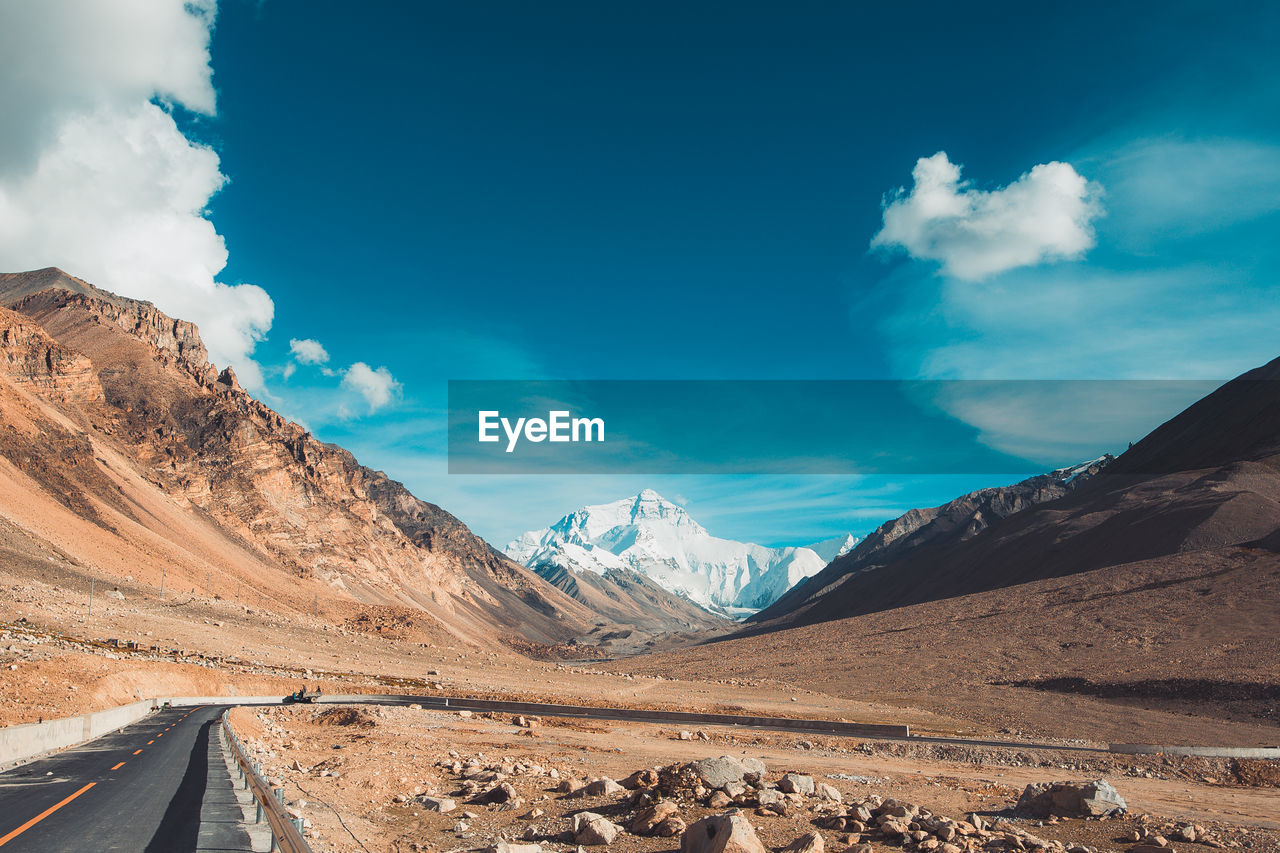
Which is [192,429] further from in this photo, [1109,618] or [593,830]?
[593,830]

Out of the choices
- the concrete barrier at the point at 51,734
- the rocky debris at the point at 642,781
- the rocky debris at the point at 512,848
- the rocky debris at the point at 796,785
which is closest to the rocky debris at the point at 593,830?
the rocky debris at the point at 512,848

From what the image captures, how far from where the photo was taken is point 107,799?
16.0 metres

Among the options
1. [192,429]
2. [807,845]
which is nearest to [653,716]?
[807,845]

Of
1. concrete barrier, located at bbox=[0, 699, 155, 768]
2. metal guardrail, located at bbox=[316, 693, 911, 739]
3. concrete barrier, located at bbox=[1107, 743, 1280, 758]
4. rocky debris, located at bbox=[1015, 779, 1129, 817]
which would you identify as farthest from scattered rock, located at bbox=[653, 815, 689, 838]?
concrete barrier, located at bbox=[1107, 743, 1280, 758]

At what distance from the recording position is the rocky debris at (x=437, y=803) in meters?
18.8

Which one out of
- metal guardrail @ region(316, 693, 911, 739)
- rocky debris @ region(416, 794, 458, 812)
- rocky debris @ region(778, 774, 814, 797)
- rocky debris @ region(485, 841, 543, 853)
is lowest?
metal guardrail @ region(316, 693, 911, 739)

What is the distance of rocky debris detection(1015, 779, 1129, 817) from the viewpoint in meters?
20.5

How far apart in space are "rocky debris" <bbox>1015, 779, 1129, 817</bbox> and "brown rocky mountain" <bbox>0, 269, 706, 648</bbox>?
9855 centimetres

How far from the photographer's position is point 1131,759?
1438 inches

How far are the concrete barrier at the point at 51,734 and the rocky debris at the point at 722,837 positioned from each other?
1752cm

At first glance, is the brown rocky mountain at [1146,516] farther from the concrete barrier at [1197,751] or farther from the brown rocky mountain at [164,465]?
the brown rocky mountain at [164,465]

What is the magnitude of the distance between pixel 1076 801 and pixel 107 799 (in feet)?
78.1

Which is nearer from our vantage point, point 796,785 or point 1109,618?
point 796,785

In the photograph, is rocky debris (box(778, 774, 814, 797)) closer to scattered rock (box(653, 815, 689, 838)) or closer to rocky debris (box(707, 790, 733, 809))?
rocky debris (box(707, 790, 733, 809))
